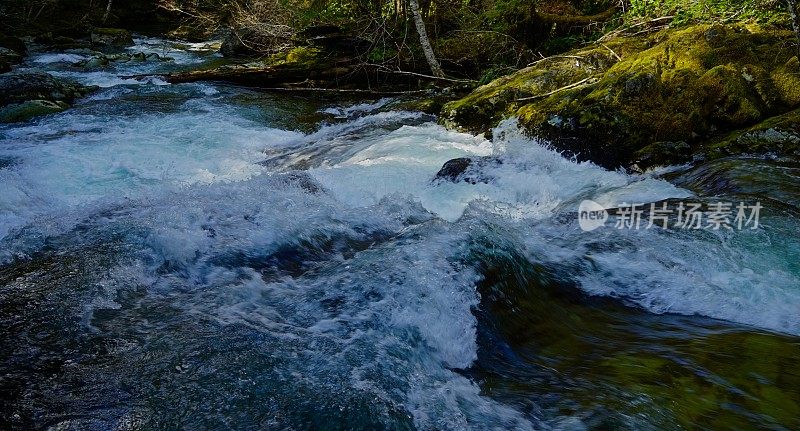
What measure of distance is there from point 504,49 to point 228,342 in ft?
34.9

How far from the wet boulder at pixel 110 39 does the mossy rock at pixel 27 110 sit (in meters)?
10.2

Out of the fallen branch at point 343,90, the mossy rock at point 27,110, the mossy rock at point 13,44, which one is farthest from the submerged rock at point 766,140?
the mossy rock at point 13,44

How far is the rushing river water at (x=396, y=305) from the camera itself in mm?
2406

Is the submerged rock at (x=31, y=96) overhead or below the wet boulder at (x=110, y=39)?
below

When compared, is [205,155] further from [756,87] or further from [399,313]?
[756,87]

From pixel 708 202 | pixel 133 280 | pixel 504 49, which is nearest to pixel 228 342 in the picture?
pixel 133 280

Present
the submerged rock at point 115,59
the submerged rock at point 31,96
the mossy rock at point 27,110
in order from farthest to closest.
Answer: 1. the submerged rock at point 115,59
2. the submerged rock at point 31,96
3. the mossy rock at point 27,110

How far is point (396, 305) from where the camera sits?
3.16m

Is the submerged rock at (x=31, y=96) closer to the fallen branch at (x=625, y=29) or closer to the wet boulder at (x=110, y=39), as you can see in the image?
the wet boulder at (x=110, y=39)

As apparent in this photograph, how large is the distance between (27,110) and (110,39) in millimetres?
11939

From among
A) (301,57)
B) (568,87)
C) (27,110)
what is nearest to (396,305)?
(568,87)

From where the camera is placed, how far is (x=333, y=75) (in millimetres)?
12320

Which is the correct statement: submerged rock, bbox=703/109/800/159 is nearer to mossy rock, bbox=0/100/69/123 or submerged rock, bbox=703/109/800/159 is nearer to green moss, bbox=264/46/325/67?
green moss, bbox=264/46/325/67

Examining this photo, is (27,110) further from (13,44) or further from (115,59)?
(13,44)
